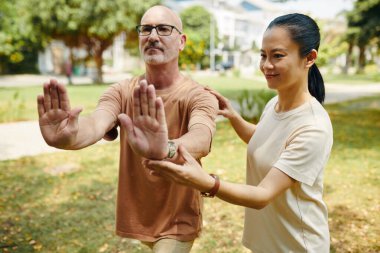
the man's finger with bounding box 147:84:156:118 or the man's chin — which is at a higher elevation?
the man's chin

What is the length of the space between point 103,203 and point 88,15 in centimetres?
2025

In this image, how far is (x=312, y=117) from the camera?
1951mm

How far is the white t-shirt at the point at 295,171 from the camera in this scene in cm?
188

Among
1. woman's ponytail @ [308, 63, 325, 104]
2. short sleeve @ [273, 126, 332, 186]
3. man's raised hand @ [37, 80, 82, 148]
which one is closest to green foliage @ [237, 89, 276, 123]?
woman's ponytail @ [308, 63, 325, 104]

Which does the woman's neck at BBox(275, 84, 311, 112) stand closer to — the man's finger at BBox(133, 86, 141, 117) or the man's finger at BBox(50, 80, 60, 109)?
the man's finger at BBox(133, 86, 141, 117)

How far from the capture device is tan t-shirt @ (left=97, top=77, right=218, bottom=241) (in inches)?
92.2

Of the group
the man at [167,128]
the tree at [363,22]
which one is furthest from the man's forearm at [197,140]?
the tree at [363,22]

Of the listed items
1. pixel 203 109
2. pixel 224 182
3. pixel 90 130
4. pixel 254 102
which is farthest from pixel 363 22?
pixel 224 182

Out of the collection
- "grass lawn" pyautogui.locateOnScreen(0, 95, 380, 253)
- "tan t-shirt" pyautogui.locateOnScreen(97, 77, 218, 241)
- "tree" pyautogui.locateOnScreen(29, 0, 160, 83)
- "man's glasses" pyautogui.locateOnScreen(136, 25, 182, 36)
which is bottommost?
"grass lawn" pyautogui.locateOnScreen(0, 95, 380, 253)

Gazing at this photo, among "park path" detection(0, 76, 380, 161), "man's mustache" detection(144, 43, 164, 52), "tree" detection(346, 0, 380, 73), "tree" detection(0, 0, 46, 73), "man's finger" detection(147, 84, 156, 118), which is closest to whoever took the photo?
"man's finger" detection(147, 84, 156, 118)

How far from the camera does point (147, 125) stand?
158cm

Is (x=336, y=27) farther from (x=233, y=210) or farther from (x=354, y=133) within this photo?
(x=233, y=210)

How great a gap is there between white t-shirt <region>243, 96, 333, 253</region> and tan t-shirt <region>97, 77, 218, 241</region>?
1.21 ft

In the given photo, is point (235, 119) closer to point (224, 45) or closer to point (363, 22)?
point (363, 22)
